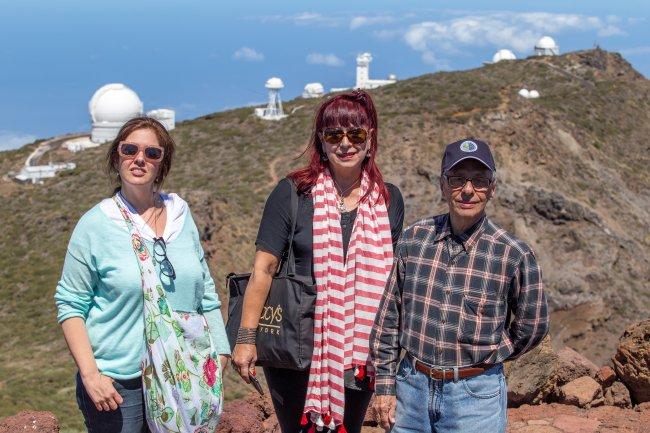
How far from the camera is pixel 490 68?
46.2 meters

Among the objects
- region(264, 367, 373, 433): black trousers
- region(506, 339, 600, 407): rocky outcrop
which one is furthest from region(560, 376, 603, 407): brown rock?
region(264, 367, 373, 433): black trousers

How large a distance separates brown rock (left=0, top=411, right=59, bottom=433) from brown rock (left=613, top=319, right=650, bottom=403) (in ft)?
13.7

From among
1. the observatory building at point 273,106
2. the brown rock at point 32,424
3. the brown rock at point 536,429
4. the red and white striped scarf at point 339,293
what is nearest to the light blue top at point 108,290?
the red and white striped scarf at point 339,293

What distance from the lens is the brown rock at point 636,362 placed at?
591cm

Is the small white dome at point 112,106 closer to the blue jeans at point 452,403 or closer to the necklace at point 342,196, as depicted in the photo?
the necklace at point 342,196

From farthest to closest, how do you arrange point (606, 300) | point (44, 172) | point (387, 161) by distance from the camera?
point (44, 172) < point (387, 161) < point (606, 300)

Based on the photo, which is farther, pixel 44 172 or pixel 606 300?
pixel 44 172

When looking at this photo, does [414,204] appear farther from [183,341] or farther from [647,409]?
[183,341]

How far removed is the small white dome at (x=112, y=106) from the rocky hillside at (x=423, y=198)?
452 centimetres

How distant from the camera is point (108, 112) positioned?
3841 centimetres

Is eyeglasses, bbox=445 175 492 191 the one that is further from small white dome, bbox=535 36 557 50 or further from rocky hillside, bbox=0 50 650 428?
small white dome, bbox=535 36 557 50

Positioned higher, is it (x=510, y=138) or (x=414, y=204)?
(x=510, y=138)

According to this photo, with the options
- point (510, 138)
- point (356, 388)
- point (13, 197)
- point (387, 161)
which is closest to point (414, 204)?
point (387, 161)

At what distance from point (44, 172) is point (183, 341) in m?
28.5
